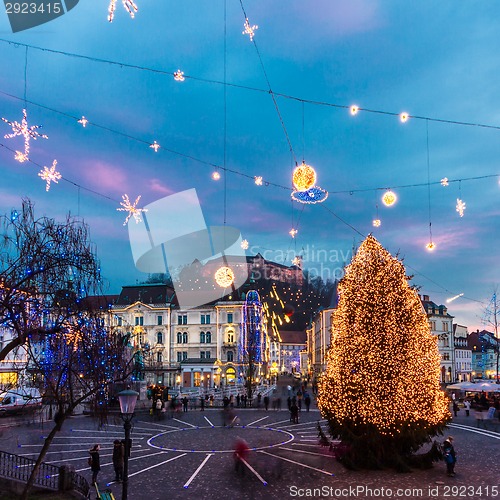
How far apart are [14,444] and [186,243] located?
3396 inches

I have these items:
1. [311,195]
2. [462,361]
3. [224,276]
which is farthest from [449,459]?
[462,361]

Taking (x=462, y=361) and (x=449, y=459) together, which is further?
(x=462, y=361)

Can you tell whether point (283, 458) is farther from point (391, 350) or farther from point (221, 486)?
point (391, 350)

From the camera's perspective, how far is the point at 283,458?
72.5ft

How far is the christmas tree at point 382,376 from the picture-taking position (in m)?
19.1

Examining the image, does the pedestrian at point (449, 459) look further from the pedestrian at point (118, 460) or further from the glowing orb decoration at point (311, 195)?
the pedestrian at point (118, 460)

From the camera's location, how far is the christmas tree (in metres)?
19.1

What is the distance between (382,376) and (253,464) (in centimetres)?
660

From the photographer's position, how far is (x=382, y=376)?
63.3 ft

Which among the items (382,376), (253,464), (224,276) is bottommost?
(253,464)

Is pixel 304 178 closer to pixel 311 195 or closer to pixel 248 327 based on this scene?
pixel 311 195

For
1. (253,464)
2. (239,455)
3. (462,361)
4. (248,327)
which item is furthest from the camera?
(462,361)

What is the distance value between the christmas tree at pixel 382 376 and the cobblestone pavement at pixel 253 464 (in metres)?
1.15

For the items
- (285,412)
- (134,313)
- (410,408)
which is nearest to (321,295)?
(134,313)
